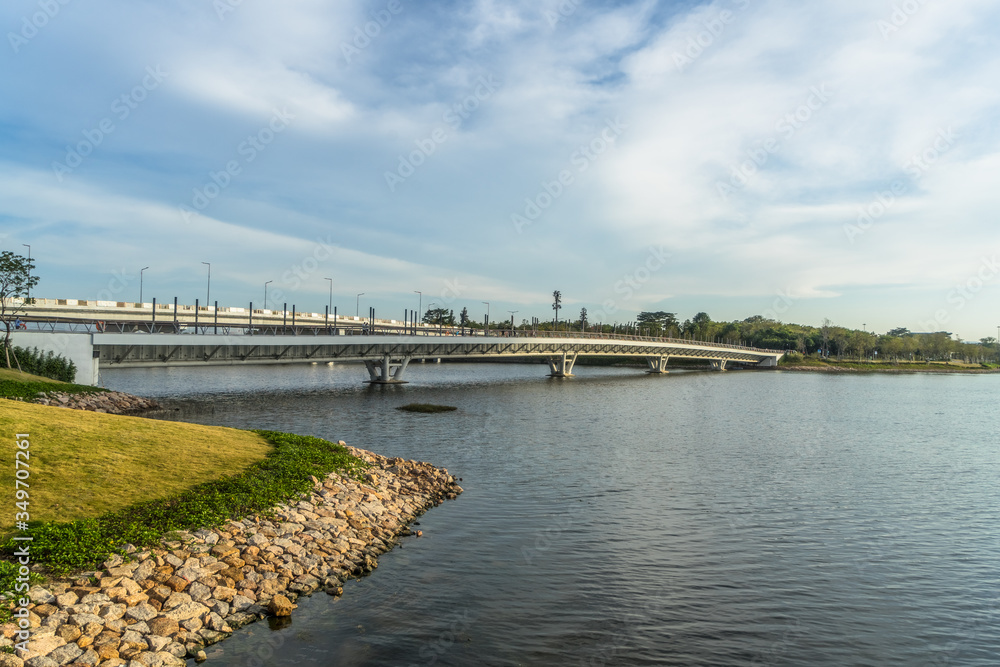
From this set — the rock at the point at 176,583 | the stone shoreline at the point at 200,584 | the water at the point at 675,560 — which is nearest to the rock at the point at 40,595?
the stone shoreline at the point at 200,584

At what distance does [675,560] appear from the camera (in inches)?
731

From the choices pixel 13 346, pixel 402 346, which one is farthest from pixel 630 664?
pixel 402 346

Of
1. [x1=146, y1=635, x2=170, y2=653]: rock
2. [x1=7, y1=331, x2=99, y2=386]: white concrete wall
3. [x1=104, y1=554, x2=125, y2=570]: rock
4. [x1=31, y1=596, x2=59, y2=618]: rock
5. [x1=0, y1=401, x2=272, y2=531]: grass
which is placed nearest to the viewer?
[x1=31, y1=596, x2=59, y2=618]: rock

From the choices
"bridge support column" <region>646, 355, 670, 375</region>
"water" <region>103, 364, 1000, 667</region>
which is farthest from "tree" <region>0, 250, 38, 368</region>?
"bridge support column" <region>646, 355, 670, 375</region>

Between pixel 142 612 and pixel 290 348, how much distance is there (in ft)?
228

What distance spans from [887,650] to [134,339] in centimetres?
6855

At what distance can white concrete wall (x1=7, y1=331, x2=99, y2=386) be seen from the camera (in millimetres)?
56688

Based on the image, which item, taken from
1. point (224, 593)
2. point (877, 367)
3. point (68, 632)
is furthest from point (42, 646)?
point (877, 367)

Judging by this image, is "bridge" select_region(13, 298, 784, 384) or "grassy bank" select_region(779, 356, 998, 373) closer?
"bridge" select_region(13, 298, 784, 384)

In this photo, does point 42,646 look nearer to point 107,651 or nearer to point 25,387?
point 107,651

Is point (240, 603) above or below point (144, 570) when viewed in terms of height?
below

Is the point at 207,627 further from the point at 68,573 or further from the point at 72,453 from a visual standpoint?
the point at 72,453

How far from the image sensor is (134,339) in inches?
2470

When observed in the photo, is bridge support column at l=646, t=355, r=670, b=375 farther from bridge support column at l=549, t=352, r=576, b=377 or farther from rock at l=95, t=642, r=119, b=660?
rock at l=95, t=642, r=119, b=660
